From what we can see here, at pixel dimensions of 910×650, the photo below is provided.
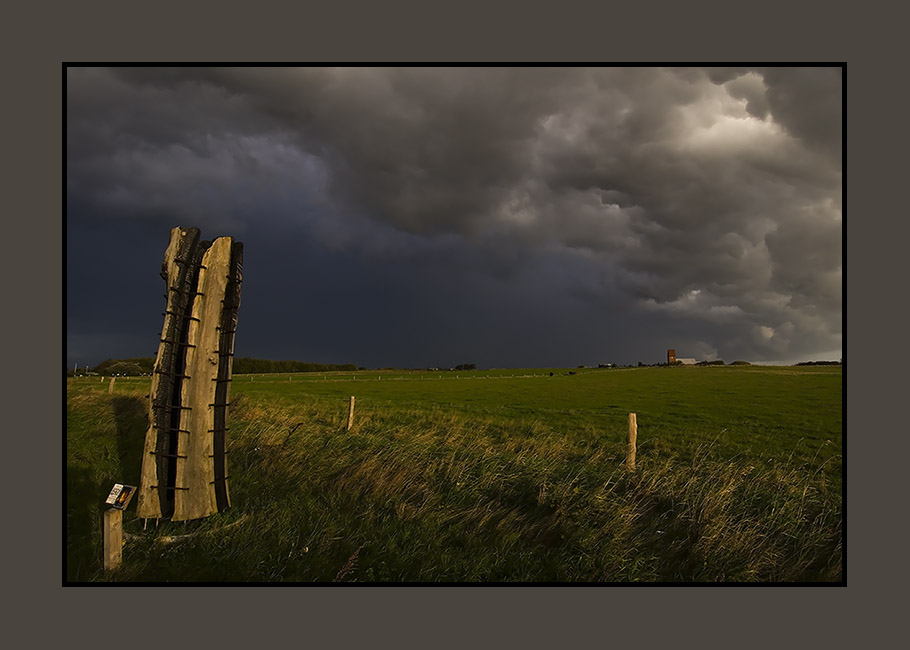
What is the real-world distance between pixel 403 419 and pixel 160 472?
21452 mm

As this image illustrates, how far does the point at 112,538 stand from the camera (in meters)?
5.44

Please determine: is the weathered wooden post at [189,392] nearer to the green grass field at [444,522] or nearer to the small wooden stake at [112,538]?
the green grass field at [444,522]

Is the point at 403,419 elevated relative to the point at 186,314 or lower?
lower

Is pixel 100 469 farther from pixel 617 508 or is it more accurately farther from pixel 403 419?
pixel 403 419

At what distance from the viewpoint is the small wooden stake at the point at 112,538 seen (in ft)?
17.5

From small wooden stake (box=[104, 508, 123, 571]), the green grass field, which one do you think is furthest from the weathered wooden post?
small wooden stake (box=[104, 508, 123, 571])

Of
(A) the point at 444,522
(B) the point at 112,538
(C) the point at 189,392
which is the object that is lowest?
(A) the point at 444,522

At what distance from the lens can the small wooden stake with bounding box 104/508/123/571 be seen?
5332 mm

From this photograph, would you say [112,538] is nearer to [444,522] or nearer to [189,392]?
[189,392]

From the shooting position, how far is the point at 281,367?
166 m

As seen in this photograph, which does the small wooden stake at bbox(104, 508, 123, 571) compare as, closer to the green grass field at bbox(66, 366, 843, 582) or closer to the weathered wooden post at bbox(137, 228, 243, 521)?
the green grass field at bbox(66, 366, 843, 582)

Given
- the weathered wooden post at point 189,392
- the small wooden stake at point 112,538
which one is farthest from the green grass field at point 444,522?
the weathered wooden post at point 189,392

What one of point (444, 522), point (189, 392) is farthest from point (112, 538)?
point (444, 522)
